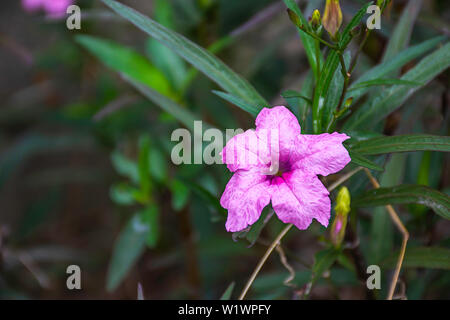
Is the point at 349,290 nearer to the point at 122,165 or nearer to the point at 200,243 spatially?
the point at 200,243

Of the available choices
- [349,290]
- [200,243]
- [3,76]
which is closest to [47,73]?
[3,76]

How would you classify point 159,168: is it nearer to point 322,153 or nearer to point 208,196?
point 208,196

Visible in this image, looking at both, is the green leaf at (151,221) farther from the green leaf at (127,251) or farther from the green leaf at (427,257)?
the green leaf at (427,257)

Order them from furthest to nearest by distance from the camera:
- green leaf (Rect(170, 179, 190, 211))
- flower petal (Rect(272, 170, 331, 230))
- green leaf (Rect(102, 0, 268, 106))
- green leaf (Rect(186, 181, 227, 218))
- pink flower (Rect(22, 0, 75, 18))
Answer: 1. pink flower (Rect(22, 0, 75, 18))
2. green leaf (Rect(170, 179, 190, 211))
3. green leaf (Rect(186, 181, 227, 218))
4. green leaf (Rect(102, 0, 268, 106))
5. flower petal (Rect(272, 170, 331, 230))

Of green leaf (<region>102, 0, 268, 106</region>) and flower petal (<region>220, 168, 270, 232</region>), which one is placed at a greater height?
green leaf (<region>102, 0, 268, 106</region>)

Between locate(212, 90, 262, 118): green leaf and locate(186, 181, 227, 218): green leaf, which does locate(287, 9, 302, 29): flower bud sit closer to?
locate(212, 90, 262, 118): green leaf

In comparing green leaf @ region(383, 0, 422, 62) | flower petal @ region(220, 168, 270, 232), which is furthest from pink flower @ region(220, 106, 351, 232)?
green leaf @ region(383, 0, 422, 62)
